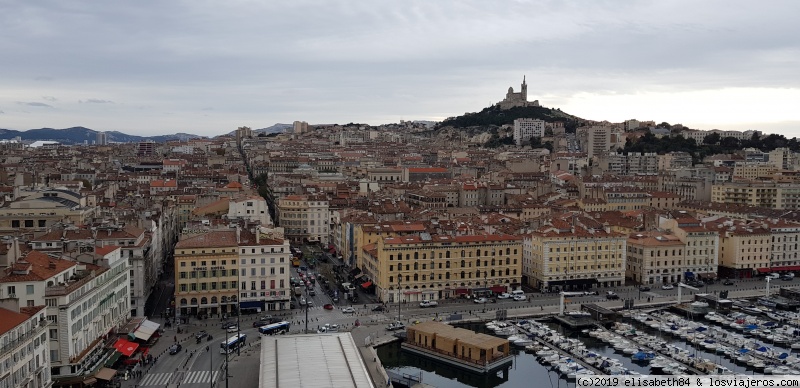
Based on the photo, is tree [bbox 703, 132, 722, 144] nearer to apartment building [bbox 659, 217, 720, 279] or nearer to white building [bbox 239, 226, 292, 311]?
apartment building [bbox 659, 217, 720, 279]

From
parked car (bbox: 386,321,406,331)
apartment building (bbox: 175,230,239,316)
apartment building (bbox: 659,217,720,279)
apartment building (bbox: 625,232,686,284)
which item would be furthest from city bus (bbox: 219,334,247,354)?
apartment building (bbox: 659,217,720,279)

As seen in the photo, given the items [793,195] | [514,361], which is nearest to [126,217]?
[514,361]

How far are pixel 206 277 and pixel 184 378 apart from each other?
12.0 m

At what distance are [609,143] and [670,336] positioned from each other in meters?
119

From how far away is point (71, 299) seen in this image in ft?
109

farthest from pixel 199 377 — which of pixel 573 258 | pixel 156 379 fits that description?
pixel 573 258

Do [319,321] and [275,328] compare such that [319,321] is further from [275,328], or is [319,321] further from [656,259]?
[656,259]

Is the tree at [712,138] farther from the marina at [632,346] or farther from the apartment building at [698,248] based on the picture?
the marina at [632,346]

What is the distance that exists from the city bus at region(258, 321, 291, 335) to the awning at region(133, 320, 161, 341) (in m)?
5.41

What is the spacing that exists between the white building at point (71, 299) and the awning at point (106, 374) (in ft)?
1.27

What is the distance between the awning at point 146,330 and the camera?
3997 cm

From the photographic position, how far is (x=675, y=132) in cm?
17125

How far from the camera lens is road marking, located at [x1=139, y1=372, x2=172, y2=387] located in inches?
1364

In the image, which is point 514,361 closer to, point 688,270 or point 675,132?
point 688,270
